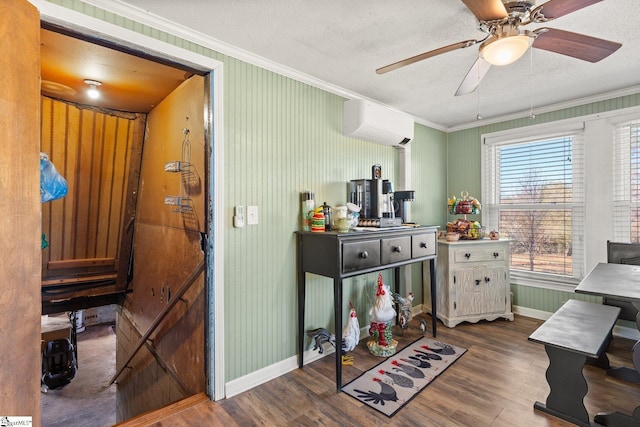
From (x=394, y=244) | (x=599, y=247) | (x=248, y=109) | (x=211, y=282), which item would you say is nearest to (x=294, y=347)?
(x=211, y=282)

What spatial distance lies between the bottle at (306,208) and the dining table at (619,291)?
5.70ft

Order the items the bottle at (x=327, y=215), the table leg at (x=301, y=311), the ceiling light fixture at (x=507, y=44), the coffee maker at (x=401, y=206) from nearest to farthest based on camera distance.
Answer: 1. the ceiling light fixture at (x=507, y=44)
2. the table leg at (x=301, y=311)
3. the bottle at (x=327, y=215)
4. the coffee maker at (x=401, y=206)

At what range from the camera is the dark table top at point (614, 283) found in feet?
5.38

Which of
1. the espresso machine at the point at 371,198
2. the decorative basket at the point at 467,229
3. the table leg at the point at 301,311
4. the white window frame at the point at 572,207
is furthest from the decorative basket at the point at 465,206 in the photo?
the table leg at the point at 301,311

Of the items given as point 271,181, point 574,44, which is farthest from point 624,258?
point 271,181

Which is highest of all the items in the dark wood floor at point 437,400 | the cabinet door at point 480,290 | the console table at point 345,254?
the console table at point 345,254

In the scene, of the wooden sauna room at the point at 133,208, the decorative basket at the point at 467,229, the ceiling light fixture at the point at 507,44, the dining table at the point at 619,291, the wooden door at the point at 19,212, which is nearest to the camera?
the wooden door at the point at 19,212

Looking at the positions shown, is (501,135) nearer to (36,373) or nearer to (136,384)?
(36,373)

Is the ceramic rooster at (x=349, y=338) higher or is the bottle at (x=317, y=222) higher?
the bottle at (x=317, y=222)

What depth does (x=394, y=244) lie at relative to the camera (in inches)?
99.3

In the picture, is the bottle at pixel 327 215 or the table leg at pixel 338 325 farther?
the bottle at pixel 327 215

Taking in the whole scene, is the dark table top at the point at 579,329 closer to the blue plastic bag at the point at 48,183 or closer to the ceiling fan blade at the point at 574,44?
the ceiling fan blade at the point at 574,44

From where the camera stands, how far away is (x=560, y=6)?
1293mm

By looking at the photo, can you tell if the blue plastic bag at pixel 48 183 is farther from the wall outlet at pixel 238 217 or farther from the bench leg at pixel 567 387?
the bench leg at pixel 567 387
